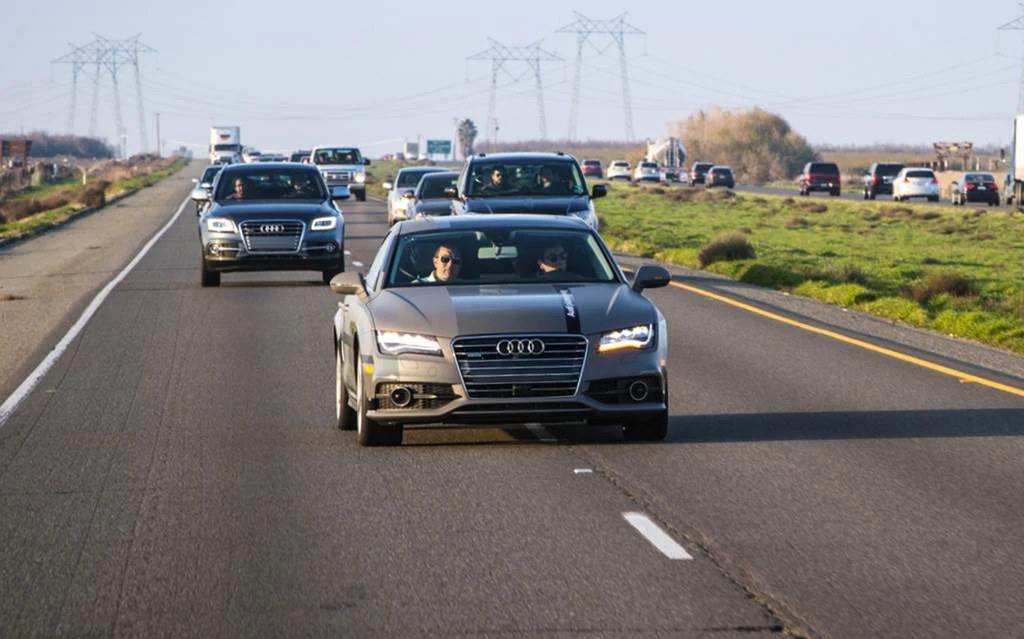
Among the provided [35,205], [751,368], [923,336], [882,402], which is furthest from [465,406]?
[35,205]

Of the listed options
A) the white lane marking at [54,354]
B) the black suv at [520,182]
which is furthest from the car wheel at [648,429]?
the black suv at [520,182]

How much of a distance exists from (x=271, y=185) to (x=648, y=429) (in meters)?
16.0

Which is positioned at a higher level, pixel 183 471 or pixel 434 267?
pixel 434 267

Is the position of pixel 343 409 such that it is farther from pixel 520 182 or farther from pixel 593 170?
pixel 593 170

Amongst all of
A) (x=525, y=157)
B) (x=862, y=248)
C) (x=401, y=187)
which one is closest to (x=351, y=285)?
(x=525, y=157)

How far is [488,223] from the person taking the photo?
1315 centimetres

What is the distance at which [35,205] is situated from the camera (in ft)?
240

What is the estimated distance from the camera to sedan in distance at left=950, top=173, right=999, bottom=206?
74500 mm

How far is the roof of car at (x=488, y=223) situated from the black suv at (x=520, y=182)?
41.8 feet

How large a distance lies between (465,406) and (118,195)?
8093cm

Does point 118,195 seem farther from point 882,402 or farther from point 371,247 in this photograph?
point 882,402

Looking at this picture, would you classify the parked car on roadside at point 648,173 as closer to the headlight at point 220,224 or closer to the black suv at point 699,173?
the black suv at point 699,173

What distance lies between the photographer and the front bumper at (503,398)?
37.4 feet

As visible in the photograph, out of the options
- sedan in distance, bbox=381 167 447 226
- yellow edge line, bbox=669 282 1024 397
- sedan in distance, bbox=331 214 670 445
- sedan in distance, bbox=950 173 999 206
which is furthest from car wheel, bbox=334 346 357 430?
sedan in distance, bbox=950 173 999 206
